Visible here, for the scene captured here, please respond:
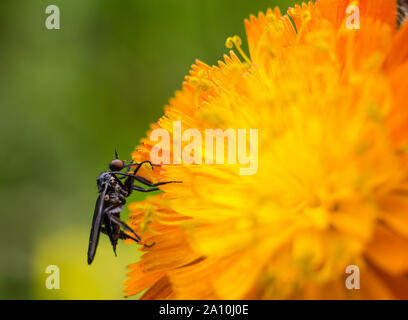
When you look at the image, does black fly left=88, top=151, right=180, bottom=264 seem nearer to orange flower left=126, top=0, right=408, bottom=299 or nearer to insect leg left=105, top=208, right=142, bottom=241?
insect leg left=105, top=208, right=142, bottom=241

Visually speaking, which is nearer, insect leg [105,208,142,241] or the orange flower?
the orange flower

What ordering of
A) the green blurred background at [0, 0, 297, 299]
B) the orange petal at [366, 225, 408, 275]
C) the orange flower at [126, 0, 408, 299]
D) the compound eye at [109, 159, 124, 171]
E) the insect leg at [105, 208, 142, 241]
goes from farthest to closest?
the green blurred background at [0, 0, 297, 299] → the compound eye at [109, 159, 124, 171] → the insect leg at [105, 208, 142, 241] → the orange flower at [126, 0, 408, 299] → the orange petal at [366, 225, 408, 275]

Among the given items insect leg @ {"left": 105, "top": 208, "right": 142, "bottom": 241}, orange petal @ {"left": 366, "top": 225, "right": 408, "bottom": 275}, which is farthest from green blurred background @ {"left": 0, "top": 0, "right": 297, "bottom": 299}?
orange petal @ {"left": 366, "top": 225, "right": 408, "bottom": 275}

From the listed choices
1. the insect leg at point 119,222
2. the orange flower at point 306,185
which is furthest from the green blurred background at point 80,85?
the orange flower at point 306,185

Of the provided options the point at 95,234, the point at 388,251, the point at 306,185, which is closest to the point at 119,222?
the point at 95,234

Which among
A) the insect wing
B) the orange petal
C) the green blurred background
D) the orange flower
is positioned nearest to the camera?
the orange petal

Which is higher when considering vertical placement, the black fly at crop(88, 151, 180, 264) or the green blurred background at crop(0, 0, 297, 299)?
the green blurred background at crop(0, 0, 297, 299)
